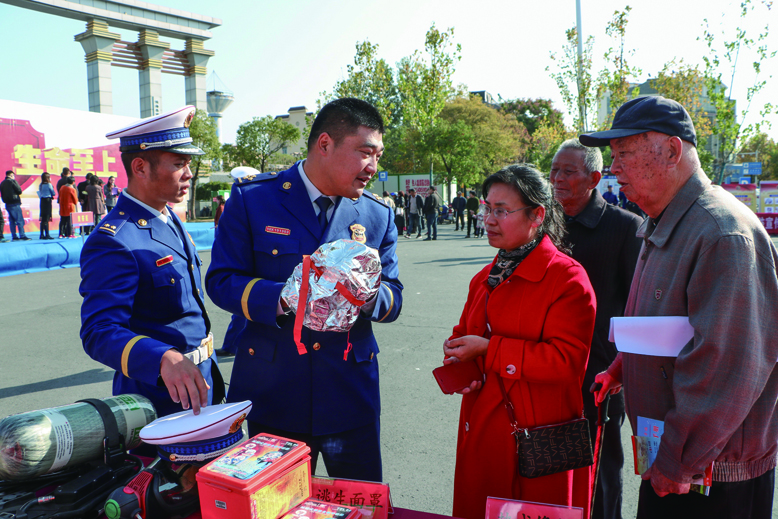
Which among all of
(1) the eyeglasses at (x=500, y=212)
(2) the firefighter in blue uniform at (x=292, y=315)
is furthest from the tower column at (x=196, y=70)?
(1) the eyeglasses at (x=500, y=212)

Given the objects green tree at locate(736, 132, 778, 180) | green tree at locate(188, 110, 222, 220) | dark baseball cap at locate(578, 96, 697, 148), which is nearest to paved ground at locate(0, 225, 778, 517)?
dark baseball cap at locate(578, 96, 697, 148)

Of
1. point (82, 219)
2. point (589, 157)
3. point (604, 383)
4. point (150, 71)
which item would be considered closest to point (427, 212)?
point (82, 219)

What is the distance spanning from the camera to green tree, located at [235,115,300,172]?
38781 mm

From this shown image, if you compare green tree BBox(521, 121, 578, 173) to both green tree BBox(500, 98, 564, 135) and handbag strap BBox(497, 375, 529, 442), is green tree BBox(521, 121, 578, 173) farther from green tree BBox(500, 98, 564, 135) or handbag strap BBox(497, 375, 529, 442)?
handbag strap BBox(497, 375, 529, 442)

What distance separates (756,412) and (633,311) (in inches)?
19.5

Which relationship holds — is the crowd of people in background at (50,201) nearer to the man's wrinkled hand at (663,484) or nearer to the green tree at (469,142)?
the man's wrinkled hand at (663,484)

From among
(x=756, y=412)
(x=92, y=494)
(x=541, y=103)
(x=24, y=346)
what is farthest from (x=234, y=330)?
(x=541, y=103)

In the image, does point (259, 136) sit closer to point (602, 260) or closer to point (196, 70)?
point (196, 70)

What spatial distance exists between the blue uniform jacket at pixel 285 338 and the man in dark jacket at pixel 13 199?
16.4m

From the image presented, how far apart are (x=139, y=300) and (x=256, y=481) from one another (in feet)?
3.52

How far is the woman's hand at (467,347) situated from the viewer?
1912 millimetres

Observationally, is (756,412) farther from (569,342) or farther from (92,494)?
(92,494)

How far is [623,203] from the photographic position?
17.1 metres

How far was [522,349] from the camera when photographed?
1832 mm
